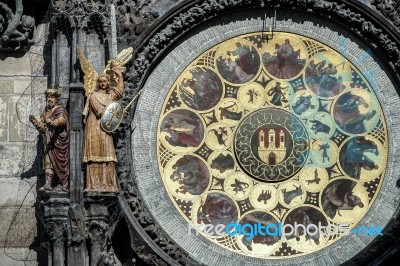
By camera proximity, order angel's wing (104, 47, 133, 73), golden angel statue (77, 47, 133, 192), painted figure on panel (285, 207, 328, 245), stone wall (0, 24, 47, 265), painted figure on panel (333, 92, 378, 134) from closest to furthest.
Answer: golden angel statue (77, 47, 133, 192), angel's wing (104, 47, 133, 73), stone wall (0, 24, 47, 265), painted figure on panel (285, 207, 328, 245), painted figure on panel (333, 92, 378, 134)

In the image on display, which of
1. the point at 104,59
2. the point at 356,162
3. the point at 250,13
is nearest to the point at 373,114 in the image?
the point at 356,162

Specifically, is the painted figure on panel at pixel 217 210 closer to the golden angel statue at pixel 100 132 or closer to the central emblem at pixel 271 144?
the central emblem at pixel 271 144

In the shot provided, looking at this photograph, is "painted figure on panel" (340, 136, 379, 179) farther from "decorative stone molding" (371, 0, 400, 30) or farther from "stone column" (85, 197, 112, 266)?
"stone column" (85, 197, 112, 266)

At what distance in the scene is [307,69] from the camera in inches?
762

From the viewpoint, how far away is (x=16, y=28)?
19.0 metres

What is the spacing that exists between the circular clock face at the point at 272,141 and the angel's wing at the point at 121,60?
660mm

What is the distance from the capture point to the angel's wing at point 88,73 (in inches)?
738

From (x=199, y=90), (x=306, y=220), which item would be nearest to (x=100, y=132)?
(x=199, y=90)

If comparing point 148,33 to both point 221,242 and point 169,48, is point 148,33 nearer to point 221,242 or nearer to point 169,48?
point 169,48

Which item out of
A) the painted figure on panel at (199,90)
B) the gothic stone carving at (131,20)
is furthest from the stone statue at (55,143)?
the painted figure on panel at (199,90)

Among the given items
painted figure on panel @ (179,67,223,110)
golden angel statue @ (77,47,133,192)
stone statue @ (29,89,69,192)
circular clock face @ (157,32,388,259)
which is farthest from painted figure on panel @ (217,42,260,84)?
stone statue @ (29,89,69,192)

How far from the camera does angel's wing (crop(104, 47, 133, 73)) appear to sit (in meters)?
18.7

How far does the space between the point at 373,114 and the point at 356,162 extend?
565 millimetres
